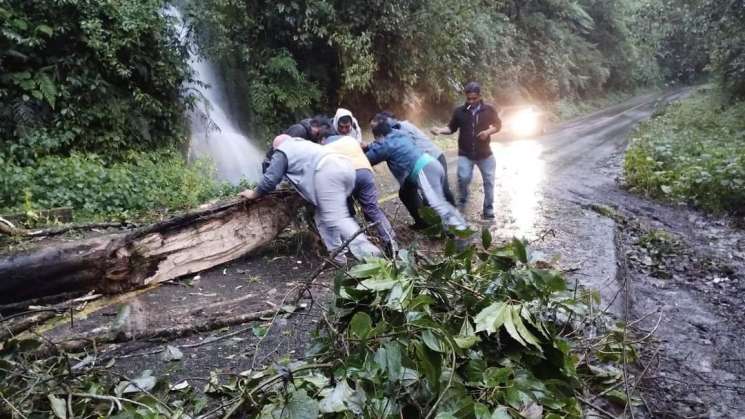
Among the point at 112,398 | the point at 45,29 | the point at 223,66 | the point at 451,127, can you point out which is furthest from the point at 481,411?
the point at 223,66

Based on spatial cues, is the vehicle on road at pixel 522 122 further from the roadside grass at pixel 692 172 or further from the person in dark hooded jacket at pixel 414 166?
the person in dark hooded jacket at pixel 414 166

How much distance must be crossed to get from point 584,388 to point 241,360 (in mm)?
2147

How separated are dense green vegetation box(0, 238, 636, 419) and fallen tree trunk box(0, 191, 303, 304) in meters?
1.41

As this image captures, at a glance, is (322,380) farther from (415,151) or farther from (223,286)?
(415,151)

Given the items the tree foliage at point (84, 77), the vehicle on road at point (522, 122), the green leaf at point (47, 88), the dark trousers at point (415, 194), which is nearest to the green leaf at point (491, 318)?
the dark trousers at point (415, 194)

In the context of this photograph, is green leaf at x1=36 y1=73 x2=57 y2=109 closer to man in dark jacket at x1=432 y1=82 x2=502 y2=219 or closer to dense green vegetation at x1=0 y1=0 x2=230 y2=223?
dense green vegetation at x1=0 y1=0 x2=230 y2=223

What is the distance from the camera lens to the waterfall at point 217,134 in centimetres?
1104

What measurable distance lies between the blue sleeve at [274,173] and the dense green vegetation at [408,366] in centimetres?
249

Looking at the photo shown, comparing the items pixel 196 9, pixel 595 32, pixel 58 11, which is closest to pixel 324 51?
pixel 196 9

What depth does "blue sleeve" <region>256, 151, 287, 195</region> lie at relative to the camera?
5.14 m

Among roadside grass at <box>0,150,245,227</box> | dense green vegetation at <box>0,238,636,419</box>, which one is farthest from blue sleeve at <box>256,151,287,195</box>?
dense green vegetation at <box>0,238,636,419</box>

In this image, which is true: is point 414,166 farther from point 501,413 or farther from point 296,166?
point 501,413

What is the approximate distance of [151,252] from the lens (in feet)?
15.3

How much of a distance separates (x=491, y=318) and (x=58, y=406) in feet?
6.39
